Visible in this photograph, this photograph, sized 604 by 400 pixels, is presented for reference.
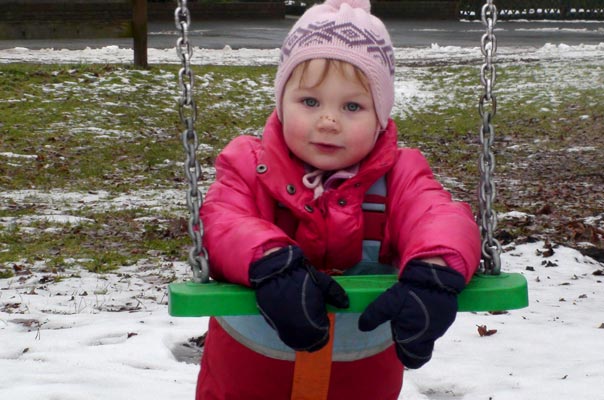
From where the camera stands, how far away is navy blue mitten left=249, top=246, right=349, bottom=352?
2.24 metres

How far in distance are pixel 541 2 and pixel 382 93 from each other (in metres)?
28.3

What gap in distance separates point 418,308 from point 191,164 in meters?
0.71

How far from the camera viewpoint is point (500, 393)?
12.7 feet

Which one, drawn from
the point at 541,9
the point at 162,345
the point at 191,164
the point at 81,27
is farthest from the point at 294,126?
the point at 541,9

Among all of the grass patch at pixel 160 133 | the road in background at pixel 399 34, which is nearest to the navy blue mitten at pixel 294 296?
the grass patch at pixel 160 133

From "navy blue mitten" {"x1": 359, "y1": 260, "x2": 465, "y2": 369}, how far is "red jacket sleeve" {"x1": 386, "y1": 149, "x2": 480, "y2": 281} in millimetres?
77

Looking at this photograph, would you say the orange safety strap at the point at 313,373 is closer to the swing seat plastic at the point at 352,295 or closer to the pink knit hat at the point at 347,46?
the swing seat plastic at the point at 352,295

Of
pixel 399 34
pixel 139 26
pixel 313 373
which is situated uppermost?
pixel 313 373

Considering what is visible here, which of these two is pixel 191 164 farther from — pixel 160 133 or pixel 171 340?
pixel 160 133

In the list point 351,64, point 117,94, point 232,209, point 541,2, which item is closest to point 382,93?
point 351,64

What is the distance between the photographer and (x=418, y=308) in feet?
7.38

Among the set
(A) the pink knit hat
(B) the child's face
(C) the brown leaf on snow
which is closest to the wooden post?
(C) the brown leaf on snow

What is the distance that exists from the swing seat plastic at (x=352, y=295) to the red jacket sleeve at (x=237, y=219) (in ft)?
0.21

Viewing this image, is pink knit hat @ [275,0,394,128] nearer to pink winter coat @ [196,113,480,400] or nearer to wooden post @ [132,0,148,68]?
pink winter coat @ [196,113,480,400]
